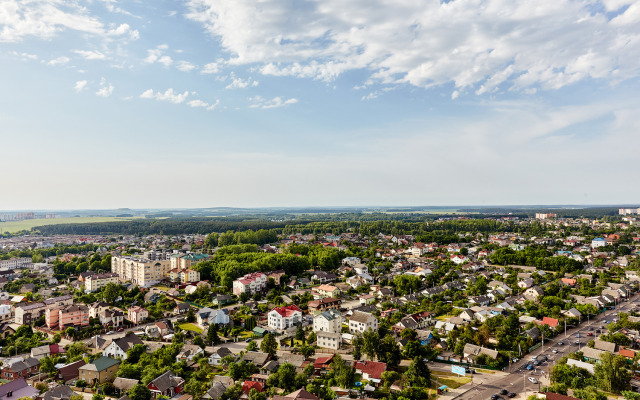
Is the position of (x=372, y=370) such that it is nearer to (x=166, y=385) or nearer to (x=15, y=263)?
(x=166, y=385)

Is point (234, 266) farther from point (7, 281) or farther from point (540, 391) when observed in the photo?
point (540, 391)

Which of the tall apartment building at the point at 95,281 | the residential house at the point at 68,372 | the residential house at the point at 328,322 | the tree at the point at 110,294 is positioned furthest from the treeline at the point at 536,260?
the tall apartment building at the point at 95,281

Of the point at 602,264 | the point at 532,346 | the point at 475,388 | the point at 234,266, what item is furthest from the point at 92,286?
the point at 602,264

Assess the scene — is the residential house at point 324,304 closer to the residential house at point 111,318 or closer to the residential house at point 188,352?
the residential house at point 188,352

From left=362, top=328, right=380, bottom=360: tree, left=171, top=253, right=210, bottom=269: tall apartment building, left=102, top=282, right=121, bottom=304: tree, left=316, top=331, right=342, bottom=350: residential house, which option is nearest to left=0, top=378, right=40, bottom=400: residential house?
left=316, top=331, right=342, bottom=350: residential house

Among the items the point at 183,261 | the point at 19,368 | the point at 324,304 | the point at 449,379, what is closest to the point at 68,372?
the point at 19,368
